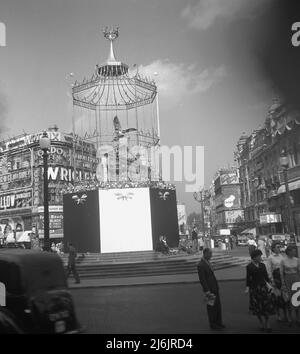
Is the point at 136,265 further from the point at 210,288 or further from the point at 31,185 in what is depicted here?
the point at 31,185

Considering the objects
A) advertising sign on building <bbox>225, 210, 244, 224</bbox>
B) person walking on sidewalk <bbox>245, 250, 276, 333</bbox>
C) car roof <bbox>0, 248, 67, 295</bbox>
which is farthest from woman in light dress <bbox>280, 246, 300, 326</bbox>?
advertising sign on building <bbox>225, 210, 244, 224</bbox>

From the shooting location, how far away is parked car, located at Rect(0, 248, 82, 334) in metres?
5.22

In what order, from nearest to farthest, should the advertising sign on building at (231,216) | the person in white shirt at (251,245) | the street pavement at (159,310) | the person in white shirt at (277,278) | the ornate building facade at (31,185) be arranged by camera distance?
the street pavement at (159,310) → the person in white shirt at (277,278) → the person in white shirt at (251,245) → the ornate building facade at (31,185) → the advertising sign on building at (231,216)


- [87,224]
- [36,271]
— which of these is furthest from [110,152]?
[36,271]

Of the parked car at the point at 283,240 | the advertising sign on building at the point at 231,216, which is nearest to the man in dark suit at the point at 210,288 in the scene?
the parked car at the point at 283,240

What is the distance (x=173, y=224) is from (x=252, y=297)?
15.6m

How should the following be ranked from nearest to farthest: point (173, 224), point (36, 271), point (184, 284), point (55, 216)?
point (36, 271) < point (184, 284) < point (173, 224) < point (55, 216)

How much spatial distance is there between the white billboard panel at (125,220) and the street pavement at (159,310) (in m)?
7.48

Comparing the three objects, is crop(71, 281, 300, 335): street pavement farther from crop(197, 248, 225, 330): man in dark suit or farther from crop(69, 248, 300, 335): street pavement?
crop(197, 248, 225, 330): man in dark suit

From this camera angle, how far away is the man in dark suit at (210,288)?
6.77 meters

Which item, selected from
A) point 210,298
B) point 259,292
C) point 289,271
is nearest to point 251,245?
point 289,271

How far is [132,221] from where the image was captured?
21219 mm

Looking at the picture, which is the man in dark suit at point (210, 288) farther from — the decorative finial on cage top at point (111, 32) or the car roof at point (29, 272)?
the decorative finial on cage top at point (111, 32)
